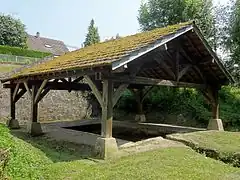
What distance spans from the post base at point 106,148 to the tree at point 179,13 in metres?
14.2

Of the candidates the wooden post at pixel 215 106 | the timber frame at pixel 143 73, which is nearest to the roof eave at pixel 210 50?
the timber frame at pixel 143 73

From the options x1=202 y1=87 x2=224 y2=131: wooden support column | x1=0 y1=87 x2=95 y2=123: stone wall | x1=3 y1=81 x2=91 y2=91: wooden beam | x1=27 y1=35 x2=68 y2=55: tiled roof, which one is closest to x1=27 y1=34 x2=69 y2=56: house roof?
x1=27 y1=35 x2=68 y2=55: tiled roof

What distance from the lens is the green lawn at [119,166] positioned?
600 cm

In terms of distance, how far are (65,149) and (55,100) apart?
32.8ft

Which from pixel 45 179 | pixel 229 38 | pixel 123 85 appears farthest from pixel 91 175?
pixel 229 38

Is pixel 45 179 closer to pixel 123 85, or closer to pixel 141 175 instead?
pixel 141 175

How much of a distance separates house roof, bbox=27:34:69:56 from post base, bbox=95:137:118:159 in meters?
40.2

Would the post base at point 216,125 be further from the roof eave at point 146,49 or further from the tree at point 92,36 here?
the tree at point 92,36

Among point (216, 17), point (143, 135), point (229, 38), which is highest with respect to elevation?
point (216, 17)

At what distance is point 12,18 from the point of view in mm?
34562

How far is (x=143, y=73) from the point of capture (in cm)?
1430

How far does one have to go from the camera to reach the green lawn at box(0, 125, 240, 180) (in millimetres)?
5996

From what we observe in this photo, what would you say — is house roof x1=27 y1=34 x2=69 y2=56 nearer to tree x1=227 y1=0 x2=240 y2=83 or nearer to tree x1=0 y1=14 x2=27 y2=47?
tree x1=0 y1=14 x2=27 y2=47

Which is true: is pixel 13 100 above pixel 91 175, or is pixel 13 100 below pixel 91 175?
above
